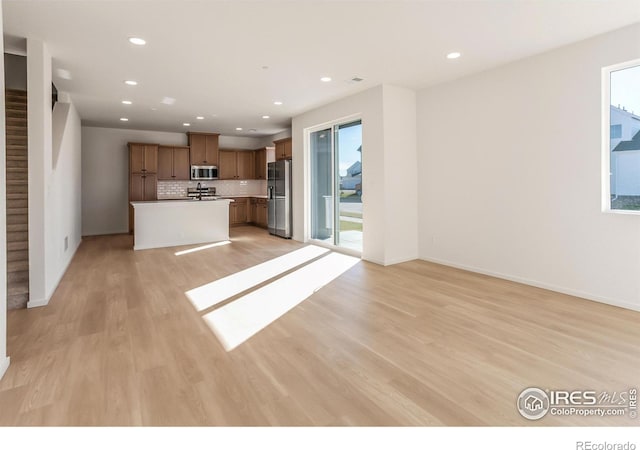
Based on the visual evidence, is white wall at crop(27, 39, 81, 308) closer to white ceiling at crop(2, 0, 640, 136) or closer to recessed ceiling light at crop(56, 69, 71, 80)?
white ceiling at crop(2, 0, 640, 136)

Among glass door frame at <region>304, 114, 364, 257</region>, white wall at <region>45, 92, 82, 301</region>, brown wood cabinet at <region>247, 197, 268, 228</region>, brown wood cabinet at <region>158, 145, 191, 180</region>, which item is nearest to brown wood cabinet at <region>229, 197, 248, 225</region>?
brown wood cabinet at <region>247, 197, 268, 228</region>

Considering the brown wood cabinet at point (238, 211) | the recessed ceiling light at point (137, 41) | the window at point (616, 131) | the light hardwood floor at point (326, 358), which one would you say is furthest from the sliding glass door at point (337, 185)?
the brown wood cabinet at point (238, 211)

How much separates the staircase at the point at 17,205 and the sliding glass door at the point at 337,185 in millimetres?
4632

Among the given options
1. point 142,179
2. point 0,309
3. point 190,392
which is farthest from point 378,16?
point 142,179

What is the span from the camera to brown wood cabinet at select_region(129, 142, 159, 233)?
8828mm

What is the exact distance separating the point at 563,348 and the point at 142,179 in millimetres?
9193

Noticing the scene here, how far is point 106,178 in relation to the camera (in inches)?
350

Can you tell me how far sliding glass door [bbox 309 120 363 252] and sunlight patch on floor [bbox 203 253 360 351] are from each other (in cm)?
126

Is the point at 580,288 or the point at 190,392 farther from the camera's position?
the point at 580,288

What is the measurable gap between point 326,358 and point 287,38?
125 inches

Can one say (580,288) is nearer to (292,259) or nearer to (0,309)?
(292,259)

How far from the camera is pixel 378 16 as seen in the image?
10.6ft

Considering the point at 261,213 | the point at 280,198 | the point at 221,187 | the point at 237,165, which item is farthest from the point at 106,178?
the point at 280,198
